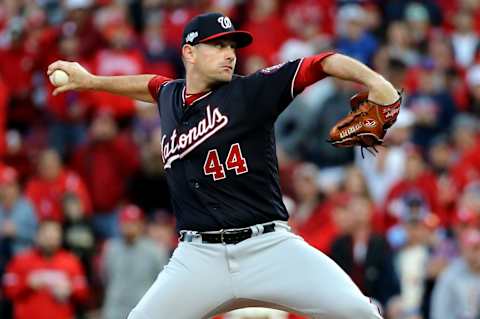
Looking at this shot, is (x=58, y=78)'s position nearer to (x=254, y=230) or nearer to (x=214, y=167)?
(x=214, y=167)

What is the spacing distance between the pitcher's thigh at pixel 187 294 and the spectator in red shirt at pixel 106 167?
279 inches

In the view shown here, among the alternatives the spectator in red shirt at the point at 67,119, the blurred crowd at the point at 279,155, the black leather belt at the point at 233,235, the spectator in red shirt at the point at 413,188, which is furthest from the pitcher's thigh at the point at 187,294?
the spectator in red shirt at the point at 67,119

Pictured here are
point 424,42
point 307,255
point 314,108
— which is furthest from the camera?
point 424,42

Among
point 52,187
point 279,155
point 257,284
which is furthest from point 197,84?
point 52,187

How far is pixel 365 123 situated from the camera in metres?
6.57

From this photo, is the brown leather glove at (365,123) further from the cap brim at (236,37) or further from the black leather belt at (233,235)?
the cap brim at (236,37)

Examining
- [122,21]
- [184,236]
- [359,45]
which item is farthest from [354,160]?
[184,236]

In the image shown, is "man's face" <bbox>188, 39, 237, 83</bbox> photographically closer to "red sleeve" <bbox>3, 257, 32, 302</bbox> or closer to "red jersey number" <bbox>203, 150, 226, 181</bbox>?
"red jersey number" <bbox>203, 150, 226, 181</bbox>

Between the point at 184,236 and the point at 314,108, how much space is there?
23.9ft

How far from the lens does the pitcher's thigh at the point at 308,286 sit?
6602 millimetres

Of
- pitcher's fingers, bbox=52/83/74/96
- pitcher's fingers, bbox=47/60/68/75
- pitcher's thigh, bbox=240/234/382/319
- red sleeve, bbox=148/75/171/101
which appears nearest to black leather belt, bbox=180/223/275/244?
pitcher's thigh, bbox=240/234/382/319

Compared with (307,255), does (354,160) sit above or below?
below

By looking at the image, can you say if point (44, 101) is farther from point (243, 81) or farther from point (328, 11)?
point (243, 81)

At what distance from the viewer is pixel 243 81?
22.6 ft
